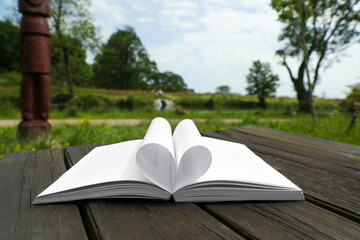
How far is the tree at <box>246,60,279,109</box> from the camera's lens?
65.4 feet

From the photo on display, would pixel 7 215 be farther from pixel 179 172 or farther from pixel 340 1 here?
pixel 340 1

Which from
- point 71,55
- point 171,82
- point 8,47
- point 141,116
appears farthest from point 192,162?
point 171,82

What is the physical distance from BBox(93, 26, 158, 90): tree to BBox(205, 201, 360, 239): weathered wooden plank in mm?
28897

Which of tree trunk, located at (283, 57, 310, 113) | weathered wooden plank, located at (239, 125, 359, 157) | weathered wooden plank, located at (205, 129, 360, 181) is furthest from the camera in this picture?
tree trunk, located at (283, 57, 310, 113)

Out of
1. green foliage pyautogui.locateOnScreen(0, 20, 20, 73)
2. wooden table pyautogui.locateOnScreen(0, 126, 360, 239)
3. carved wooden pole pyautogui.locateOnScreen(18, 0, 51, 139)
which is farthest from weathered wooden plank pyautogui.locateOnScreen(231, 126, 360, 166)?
green foliage pyautogui.locateOnScreen(0, 20, 20, 73)

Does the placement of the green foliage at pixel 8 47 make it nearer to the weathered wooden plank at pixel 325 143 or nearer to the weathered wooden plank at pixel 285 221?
the weathered wooden plank at pixel 325 143

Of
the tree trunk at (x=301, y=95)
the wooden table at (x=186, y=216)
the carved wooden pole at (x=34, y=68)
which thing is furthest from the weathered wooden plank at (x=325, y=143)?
the tree trunk at (x=301, y=95)

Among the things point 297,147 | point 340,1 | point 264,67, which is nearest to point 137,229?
point 297,147

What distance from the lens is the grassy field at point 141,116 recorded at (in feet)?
11.3

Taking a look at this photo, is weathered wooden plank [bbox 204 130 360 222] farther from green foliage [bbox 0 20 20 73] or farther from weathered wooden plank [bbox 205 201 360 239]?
green foliage [bbox 0 20 20 73]

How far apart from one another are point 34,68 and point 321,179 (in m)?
4.01

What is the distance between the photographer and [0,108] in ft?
28.8

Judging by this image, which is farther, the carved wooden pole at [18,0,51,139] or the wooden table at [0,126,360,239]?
the carved wooden pole at [18,0,51,139]

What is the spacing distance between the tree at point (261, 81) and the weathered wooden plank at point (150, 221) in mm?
20399
